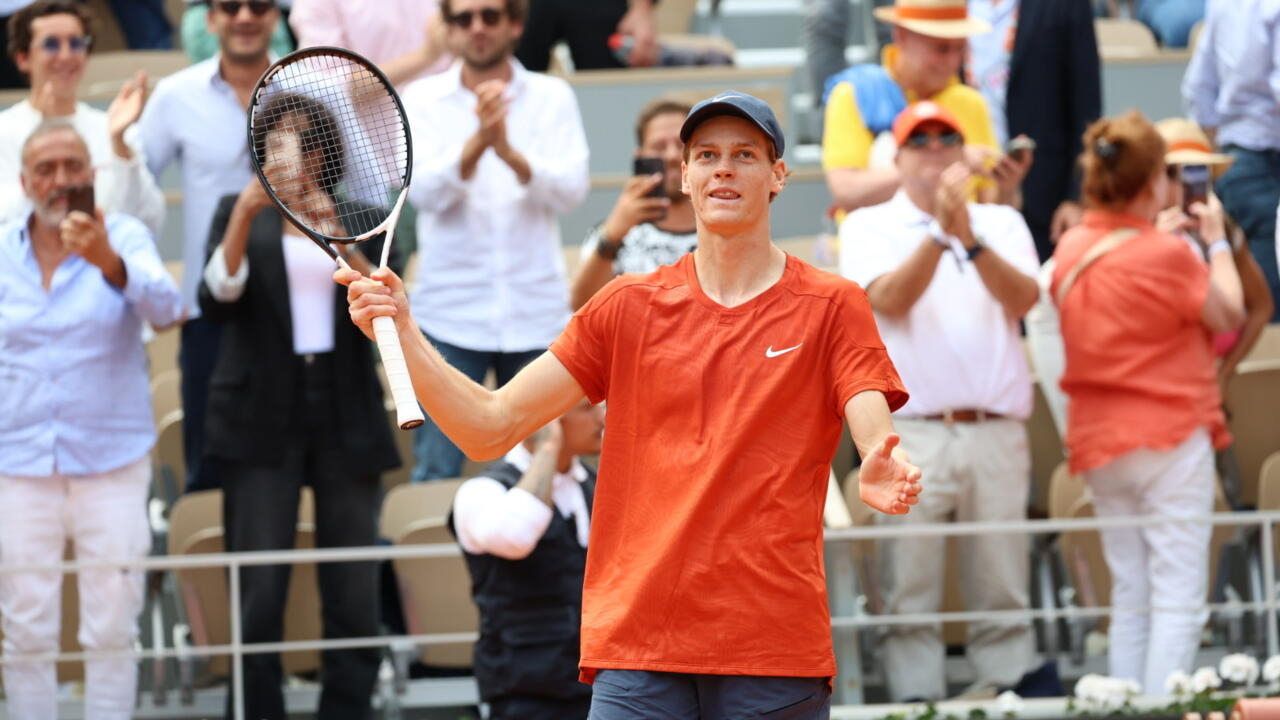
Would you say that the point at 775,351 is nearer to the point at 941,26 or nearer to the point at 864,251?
the point at 864,251

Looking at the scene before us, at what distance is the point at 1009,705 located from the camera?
585 cm

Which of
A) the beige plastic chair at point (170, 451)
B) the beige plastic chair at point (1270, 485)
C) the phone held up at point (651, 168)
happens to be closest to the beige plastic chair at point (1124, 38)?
the beige plastic chair at point (1270, 485)

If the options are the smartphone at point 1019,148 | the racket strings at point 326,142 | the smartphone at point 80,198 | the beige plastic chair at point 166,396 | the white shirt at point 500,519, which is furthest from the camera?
the beige plastic chair at point 166,396

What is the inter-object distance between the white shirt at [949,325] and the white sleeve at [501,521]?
1.59 metres

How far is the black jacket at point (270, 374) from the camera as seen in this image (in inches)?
242

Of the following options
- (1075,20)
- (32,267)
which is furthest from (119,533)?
(1075,20)

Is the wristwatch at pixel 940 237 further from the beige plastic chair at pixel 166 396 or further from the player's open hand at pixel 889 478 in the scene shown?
the beige plastic chair at pixel 166 396

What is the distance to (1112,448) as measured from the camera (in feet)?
20.6

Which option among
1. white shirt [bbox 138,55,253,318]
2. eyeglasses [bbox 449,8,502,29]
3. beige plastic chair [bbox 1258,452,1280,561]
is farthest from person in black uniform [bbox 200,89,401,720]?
beige plastic chair [bbox 1258,452,1280,561]

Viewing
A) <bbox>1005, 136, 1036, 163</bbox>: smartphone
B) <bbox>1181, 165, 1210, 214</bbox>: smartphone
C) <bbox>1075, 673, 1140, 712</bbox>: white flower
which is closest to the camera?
<bbox>1075, 673, 1140, 712</bbox>: white flower

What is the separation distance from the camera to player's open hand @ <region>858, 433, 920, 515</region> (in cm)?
318

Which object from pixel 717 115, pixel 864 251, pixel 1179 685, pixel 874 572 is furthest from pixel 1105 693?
pixel 717 115

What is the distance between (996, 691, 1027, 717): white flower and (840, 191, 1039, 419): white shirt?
1.00 meters

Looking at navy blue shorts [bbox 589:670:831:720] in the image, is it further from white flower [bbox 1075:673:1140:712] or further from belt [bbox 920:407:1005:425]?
belt [bbox 920:407:1005:425]
